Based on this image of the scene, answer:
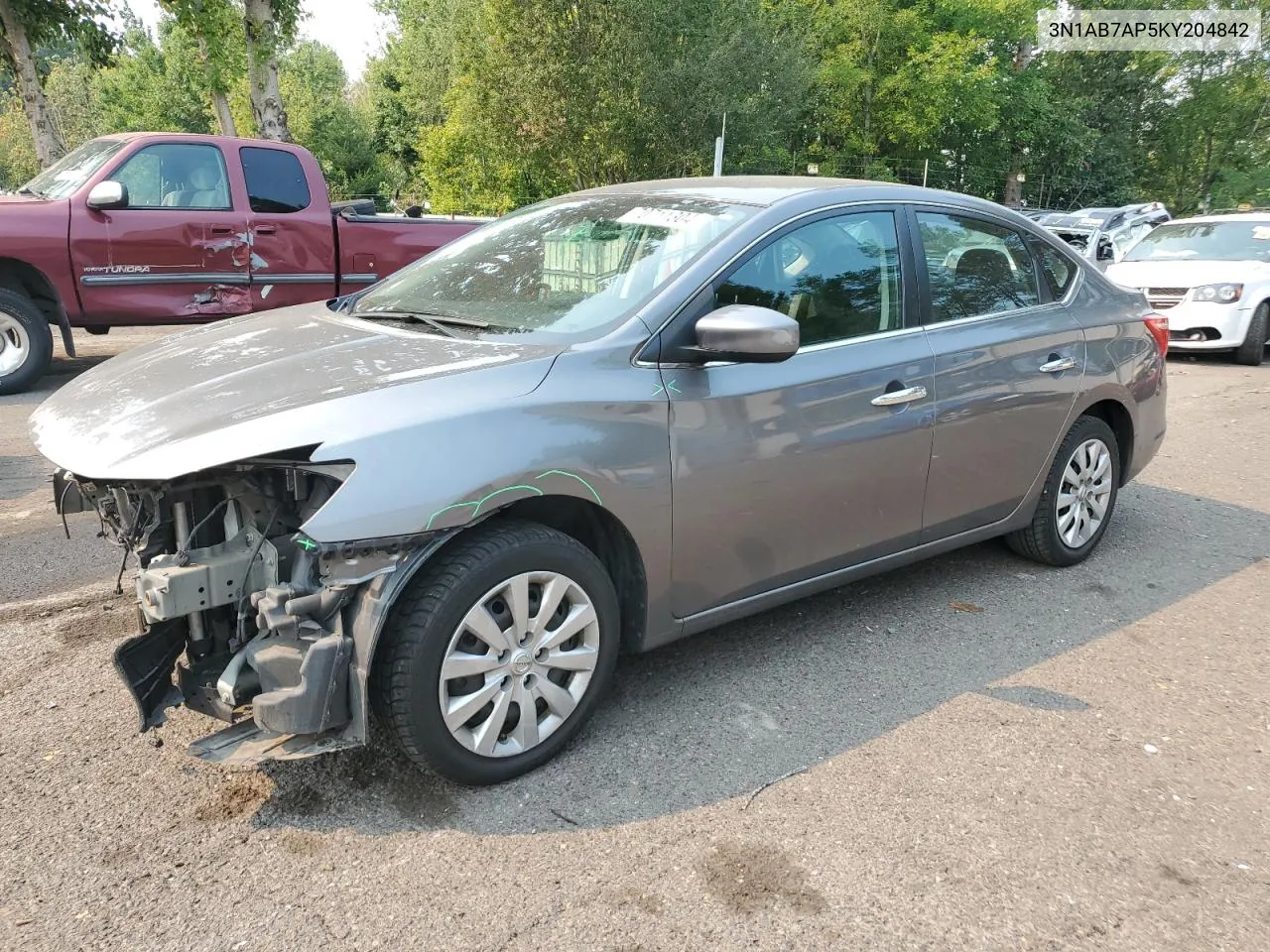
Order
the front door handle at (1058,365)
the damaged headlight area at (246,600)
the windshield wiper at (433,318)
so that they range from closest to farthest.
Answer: the damaged headlight area at (246,600), the windshield wiper at (433,318), the front door handle at (1058,365)

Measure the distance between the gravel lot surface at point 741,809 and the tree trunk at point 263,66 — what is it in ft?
38.9

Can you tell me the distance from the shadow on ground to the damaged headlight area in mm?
363

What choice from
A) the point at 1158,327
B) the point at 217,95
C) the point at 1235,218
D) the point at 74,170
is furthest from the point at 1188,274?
the point at 217,95

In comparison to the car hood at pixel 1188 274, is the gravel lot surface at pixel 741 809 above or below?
below

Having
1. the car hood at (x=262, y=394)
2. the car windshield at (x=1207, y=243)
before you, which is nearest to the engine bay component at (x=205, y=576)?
the car hood at (x=262, y=394)

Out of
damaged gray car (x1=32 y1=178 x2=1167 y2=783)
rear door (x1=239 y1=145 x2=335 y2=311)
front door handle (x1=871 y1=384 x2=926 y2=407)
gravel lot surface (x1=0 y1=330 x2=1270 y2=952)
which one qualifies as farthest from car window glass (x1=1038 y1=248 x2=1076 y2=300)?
rear door (x1=239 y1=145 x2=335 y2=311)

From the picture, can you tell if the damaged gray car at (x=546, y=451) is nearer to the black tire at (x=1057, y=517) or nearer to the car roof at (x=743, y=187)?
the car roof at (x=743, y=187)

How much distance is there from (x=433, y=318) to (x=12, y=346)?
6.17 metres

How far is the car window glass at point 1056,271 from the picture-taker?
461 centimetres

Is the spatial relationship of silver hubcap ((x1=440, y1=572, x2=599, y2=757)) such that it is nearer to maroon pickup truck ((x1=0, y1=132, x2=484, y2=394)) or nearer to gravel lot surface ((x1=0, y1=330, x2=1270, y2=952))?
gravel lot surface ((x1=0, y1=330, x2=1270, y2=952))

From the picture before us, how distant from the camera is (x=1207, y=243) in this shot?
12172 mm

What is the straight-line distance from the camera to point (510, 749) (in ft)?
9.54

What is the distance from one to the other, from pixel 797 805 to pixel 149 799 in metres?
1.82

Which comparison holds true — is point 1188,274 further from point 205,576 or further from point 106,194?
point 205,576
